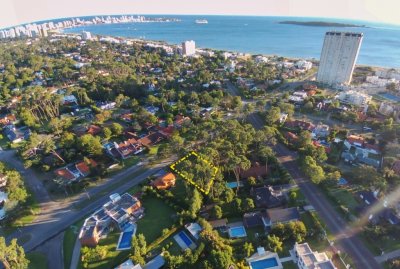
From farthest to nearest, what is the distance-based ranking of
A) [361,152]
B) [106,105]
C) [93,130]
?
[106,105]
[93,130]
[361,152]

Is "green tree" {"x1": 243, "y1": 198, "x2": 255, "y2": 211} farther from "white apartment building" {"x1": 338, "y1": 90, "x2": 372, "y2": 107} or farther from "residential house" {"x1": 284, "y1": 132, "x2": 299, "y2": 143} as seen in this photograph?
"white apartment building" {"x1": 338, "y1": 90, "x2": 372, "y2": 107}

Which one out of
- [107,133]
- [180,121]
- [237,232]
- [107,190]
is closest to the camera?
[237,232]

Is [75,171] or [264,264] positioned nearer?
[264,264]

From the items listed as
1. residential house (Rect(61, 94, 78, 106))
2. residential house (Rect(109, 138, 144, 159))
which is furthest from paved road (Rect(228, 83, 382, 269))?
residential house (Rect(61, 94, 78, 106))

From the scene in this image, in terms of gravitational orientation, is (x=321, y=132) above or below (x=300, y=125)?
below

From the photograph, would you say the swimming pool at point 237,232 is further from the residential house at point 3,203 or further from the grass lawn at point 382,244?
the residential house at point 3,203

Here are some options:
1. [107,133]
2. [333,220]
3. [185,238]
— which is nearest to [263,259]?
[185,238]

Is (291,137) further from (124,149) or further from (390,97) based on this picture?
(390,97)
